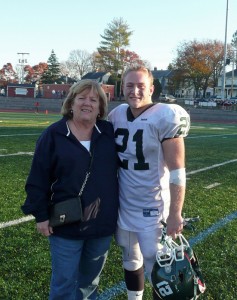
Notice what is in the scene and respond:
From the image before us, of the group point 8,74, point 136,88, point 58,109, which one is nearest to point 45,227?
point 136,88

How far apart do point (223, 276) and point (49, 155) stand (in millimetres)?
2050

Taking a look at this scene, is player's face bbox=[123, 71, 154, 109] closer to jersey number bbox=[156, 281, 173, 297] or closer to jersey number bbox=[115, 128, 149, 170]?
jersey number bbox=[115, 128, 149, 170]

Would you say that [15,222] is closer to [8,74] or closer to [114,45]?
[114,45]

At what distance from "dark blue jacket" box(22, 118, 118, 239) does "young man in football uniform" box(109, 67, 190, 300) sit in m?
0.14

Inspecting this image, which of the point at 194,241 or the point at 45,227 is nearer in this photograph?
the point at 45,227

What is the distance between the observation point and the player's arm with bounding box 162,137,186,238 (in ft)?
7.71

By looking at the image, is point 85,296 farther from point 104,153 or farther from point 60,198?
point 104,153

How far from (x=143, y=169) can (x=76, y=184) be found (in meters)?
0.44

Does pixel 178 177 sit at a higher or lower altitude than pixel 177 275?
higher

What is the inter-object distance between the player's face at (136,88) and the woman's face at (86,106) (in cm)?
22

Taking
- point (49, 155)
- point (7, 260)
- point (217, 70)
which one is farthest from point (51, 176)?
point (217, 70)

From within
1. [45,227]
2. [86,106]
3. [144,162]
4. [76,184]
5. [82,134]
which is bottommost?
[45,227]

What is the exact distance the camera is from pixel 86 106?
7.91ft

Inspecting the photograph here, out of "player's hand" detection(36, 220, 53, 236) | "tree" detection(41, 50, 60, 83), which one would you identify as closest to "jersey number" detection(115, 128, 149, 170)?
"player's hand" detection(36, 220, 53, 236)
